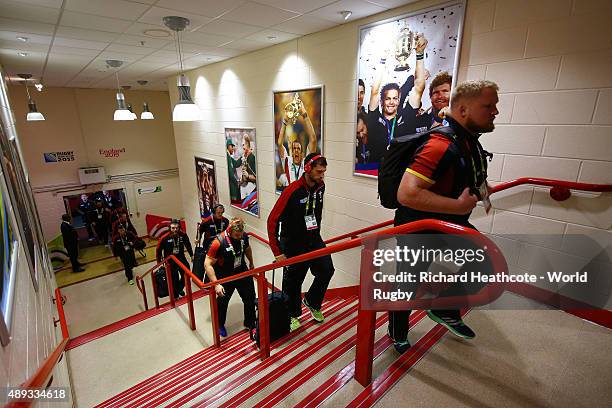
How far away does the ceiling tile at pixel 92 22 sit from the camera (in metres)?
3.48

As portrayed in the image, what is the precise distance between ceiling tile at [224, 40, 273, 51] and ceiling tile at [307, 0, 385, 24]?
1.61 meters

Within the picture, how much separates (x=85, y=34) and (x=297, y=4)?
312cm

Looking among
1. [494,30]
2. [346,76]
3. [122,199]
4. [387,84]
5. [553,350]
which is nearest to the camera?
[553,350]

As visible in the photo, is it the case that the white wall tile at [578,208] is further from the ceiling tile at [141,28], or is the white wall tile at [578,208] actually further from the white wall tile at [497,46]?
the ceiling tile at [141,28]

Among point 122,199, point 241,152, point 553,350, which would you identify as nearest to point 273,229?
point 553,350

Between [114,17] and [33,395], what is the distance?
401 centimetres

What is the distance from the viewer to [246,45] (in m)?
5.03

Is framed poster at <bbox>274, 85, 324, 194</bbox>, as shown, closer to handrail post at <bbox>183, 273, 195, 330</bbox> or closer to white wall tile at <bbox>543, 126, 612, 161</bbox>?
handrail post at <bbox>183, 273, 195, 330</bbox>

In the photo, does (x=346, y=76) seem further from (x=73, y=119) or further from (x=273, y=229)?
(x=73, y=119)

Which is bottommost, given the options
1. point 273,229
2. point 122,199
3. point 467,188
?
point 122,199

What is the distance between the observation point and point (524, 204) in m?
2.71

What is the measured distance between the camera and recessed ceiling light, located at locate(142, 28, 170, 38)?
4.08 m

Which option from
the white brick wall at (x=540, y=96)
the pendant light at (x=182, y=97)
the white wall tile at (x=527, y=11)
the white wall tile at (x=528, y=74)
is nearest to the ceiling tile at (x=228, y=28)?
the pendant light at (x=182, y=97)

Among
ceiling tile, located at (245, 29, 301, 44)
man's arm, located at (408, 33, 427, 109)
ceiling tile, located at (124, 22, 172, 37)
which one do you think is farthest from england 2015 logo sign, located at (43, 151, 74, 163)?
man's arm, located at (408, 33, 427, 109)
